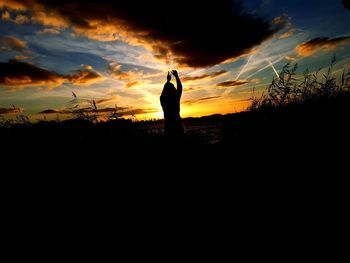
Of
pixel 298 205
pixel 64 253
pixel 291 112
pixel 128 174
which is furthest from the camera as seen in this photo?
pixel 291 112

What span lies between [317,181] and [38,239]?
13.8 feet

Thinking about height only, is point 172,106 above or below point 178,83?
below

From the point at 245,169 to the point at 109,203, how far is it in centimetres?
283

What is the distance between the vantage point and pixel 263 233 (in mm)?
2693

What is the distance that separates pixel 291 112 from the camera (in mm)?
6684

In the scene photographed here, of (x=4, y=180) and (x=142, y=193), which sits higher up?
(x=4, y=180)

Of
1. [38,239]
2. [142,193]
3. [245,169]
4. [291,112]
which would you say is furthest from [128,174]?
[291,112]

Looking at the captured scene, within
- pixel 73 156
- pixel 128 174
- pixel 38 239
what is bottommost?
pixel 38 239

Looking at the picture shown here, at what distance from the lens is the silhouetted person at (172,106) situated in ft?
25.7

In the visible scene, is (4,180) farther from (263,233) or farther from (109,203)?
(263,233)

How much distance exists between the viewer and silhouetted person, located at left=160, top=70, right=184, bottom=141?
25.7 ft

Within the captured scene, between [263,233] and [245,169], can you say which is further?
[245,169]

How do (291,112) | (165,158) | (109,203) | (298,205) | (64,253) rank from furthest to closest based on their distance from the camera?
(291,112) < (165,158) < (109,203) < (298,205) < (64,253)

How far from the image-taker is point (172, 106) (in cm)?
790
